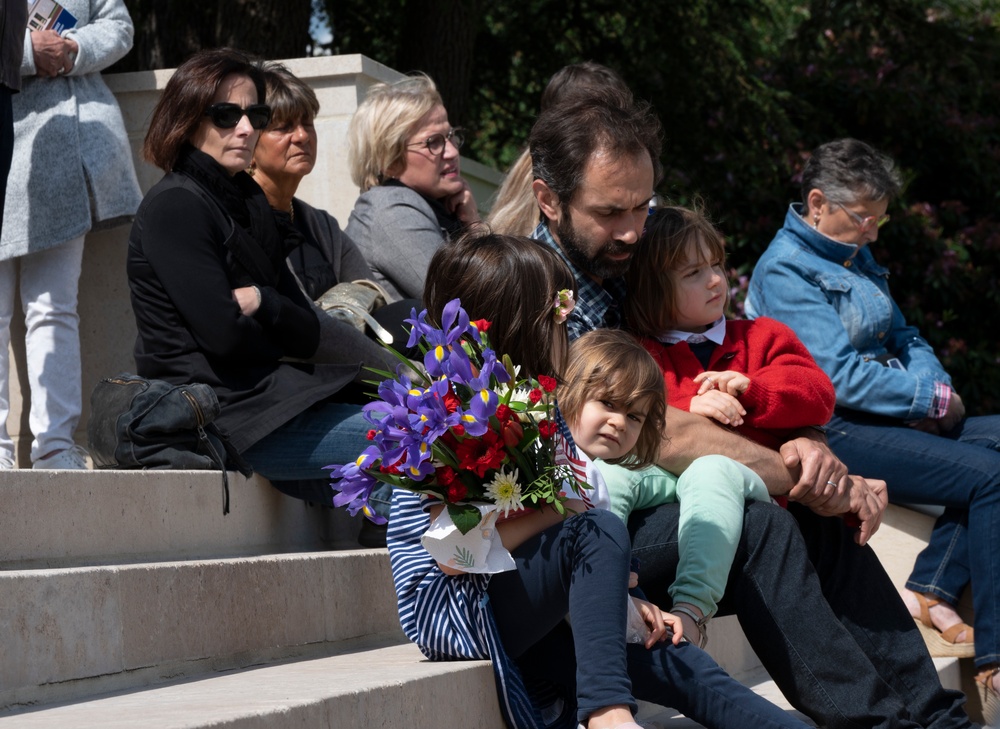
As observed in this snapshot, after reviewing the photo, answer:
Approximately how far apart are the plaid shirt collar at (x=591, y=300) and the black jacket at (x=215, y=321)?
70cm

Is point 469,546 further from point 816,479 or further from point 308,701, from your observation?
point 816,479

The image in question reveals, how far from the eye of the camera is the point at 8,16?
162 inches

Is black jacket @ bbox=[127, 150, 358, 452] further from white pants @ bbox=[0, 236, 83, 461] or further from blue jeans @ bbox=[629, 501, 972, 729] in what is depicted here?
blue jeans @ bbox=[629, 501, 972, 729]

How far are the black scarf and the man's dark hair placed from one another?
0.83 m

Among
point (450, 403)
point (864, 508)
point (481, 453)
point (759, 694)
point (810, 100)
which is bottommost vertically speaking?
point (759, 694)

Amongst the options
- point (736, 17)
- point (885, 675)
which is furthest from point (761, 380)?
point (736, 17)

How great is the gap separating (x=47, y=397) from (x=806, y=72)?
6504 mm

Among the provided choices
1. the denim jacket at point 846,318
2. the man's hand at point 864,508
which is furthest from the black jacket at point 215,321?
the denim jacket at point 846,318

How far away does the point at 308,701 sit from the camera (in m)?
2.25

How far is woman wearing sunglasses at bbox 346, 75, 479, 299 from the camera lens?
4.74 m

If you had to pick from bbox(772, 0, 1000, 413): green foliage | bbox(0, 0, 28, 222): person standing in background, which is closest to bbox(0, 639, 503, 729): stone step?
bbox(0, 0, 28, 222): person standing in background

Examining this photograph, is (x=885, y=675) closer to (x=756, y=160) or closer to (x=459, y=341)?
(x=459, y=341)

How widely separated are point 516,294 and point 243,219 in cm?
134

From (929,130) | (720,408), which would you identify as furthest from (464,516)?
(929,130)
